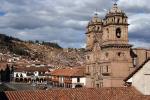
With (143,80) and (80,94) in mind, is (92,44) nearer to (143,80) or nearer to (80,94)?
(143,80)

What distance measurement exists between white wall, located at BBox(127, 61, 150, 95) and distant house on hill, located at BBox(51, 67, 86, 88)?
57174 millimetres

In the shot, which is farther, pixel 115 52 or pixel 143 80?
pixel 115 52

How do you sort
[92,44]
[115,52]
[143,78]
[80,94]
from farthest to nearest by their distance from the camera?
[92,44], [115,52], [143,78], [80,94]

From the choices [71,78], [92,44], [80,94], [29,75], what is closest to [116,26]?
[92,44]

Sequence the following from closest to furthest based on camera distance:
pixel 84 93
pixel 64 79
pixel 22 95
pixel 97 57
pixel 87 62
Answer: pixel 22 95 < pixel 84 93 < pixel 97 57 < pixel 87 62 < pixel 64 79

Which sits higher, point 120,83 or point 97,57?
point 97,57

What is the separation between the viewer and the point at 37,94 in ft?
86.0

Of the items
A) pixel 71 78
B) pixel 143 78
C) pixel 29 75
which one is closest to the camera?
pixel 143 78

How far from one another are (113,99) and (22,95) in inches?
276

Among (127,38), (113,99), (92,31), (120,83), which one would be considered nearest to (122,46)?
(127,38)

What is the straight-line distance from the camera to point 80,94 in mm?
27531

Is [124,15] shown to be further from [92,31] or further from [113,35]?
[92,31]

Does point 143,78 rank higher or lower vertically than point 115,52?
lower

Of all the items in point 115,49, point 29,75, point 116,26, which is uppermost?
point 116,26
